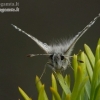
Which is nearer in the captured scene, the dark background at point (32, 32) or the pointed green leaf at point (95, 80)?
the pointed green leaf at point (95, 80)

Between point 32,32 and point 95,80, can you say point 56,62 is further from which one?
point 32,32

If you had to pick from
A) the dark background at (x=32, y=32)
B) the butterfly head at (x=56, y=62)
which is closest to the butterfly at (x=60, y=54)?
the butterfly head at (x=56, y=62)

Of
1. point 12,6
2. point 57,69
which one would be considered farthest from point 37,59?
point 57,69

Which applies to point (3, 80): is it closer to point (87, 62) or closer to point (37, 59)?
point (37, 59)

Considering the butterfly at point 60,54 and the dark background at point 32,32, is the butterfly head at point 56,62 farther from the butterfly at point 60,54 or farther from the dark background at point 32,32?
the dark background at point 32,32

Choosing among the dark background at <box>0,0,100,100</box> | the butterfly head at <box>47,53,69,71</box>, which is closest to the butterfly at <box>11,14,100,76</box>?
the butterfly head at <box>47,53,69,71</box>
